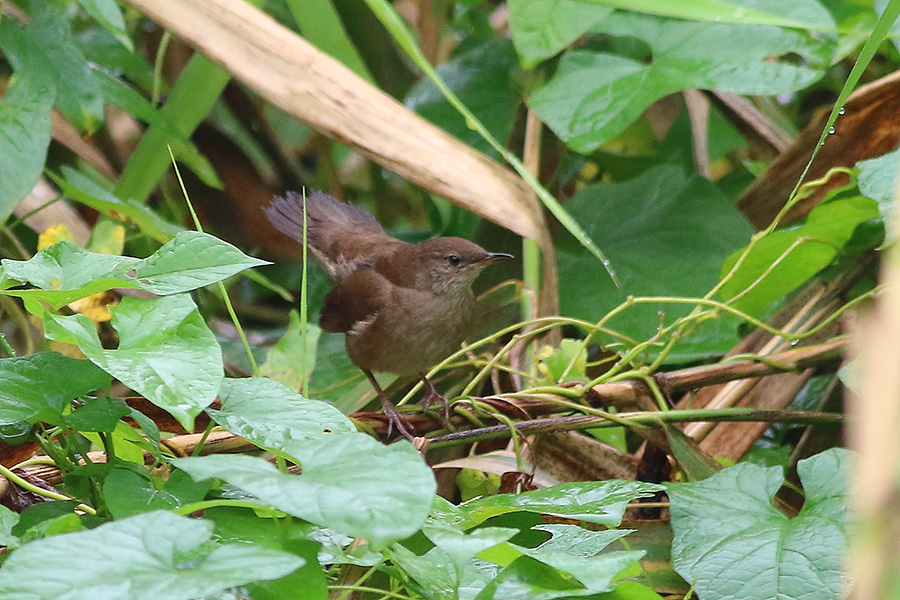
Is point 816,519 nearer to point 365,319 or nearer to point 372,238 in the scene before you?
point 365,319

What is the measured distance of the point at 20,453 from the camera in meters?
1.61

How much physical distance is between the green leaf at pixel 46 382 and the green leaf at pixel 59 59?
123cm

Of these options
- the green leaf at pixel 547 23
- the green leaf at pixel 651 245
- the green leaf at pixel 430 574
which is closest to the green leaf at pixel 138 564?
the green leaf at pixel 430 574

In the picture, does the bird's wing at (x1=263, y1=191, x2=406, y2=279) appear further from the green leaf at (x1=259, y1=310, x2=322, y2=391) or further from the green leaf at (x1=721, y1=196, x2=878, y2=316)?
the green leaf at (x1=721, y1=196, x2=878, y2=316)

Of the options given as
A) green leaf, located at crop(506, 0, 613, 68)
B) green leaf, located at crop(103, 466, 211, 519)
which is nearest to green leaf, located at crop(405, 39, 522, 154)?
green leaf, located at crop(506, 0, 613, 68)

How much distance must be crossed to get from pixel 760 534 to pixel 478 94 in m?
2.15

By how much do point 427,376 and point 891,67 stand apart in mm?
2348

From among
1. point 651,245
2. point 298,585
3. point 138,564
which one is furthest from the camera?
point 651,245

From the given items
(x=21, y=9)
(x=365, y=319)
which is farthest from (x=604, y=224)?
(x=21, y=9)

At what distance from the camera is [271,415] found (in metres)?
1.26

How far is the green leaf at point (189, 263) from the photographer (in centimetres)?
129

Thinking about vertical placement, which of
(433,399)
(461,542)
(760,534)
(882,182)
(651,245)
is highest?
(882,182)

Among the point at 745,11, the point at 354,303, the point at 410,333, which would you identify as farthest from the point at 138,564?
the point at 745,11

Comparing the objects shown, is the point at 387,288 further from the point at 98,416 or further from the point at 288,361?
the point at 98,416
